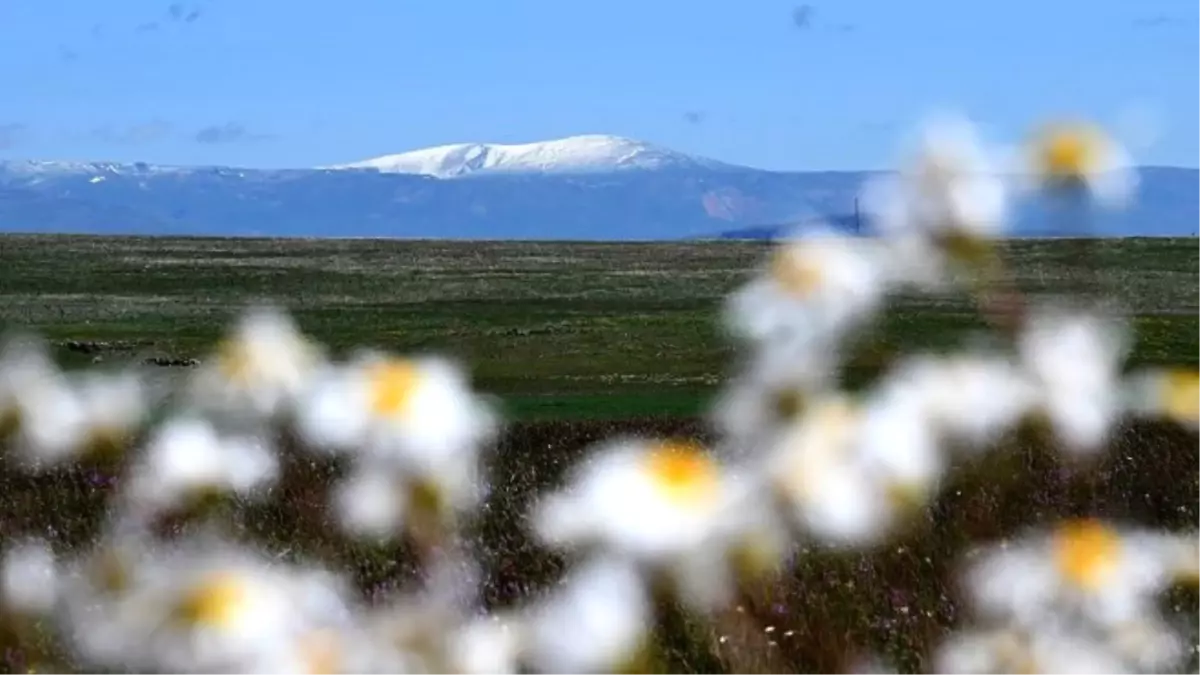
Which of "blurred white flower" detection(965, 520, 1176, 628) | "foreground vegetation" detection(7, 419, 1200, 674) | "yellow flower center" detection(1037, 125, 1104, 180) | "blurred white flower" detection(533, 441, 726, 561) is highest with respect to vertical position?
"yellow flower center" detection(1037, 125, 1104, 180)

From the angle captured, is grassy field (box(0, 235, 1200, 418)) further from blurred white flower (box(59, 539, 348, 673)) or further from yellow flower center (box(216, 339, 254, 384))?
yellow flower center (box(216, 339, 254, 384))

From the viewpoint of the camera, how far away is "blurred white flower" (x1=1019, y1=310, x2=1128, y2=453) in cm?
231

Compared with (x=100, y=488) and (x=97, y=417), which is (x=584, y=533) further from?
(x=100, y=488)

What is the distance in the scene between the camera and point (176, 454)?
8.54ft

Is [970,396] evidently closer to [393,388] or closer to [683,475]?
[683,475]

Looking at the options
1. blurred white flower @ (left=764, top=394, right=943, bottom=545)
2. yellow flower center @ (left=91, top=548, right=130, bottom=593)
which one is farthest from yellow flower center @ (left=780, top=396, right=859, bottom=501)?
yellow flower center @ (left=91, top=548, right=130, bottom=593)

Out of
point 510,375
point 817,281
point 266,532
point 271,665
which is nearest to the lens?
point 271,665

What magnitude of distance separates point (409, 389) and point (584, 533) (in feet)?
1.23

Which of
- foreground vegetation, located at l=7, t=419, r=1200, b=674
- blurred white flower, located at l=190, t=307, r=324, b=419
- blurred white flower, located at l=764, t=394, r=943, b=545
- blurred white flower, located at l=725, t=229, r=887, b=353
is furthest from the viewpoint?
foreground vegetation, located at l=7, t=419, r=1200, b=674

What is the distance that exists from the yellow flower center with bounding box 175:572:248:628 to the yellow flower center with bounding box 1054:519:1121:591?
0.98 metres

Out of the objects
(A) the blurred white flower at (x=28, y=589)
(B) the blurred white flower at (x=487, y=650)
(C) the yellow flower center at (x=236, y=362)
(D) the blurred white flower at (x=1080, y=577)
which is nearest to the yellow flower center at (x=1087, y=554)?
(D) the blurred white flower at (x=1080, y=577)

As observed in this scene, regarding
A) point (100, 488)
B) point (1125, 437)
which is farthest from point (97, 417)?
point (1125, 437)

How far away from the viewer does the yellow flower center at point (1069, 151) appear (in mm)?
2188

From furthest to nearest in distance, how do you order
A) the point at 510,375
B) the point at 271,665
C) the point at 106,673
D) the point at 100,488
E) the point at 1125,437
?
the point at 510,375, the point at 1125,437, the point at 100,488, the point at 106,673, the point at 271,665
